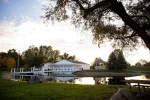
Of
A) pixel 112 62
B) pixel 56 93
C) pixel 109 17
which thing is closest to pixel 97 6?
pixel 109 17

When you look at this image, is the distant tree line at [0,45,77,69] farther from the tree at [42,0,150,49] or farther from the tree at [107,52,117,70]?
the tree at [42,0,150,49]

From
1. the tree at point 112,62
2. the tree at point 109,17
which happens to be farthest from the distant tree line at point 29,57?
the tree at point 109,17

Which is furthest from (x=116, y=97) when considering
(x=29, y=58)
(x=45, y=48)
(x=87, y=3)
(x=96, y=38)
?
(x=45, y=48)

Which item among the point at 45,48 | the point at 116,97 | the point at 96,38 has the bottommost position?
the point at 116,97

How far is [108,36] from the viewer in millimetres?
10211

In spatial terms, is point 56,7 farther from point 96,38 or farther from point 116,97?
point 116,97

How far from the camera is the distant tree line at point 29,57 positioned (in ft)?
263

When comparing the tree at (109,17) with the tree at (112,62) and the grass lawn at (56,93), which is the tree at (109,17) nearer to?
the grass lawn at (56,93)

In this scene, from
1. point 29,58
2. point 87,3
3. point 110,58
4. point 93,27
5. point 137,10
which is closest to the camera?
point 87,3

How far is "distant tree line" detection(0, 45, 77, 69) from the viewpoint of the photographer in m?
80.2

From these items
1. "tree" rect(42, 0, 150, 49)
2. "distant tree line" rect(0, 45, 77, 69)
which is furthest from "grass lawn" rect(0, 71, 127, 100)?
"distant tree line" rect(0, 45, 77, 69)

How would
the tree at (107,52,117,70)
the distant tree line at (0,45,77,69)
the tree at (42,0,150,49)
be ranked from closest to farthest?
1. the tree at (42,0,150,49)
2. the tree at (107,52,117,70)
3. the distant tree line at (0,45,77,69)

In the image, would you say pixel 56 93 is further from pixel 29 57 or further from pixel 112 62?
pixel 29 57

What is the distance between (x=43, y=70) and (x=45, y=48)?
161 ft
